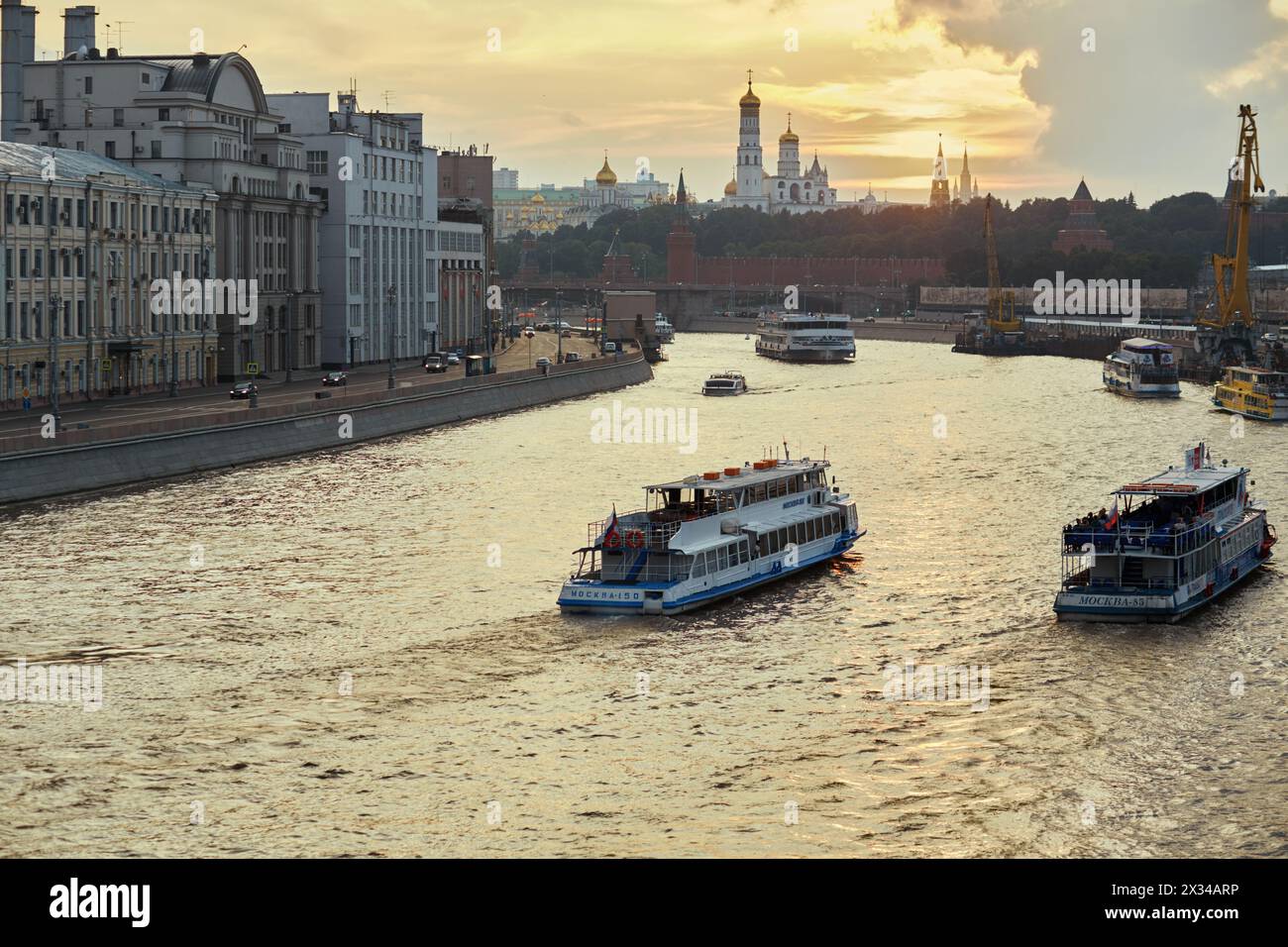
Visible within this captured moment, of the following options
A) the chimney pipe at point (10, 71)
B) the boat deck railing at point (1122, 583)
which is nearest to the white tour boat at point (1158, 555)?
the boat deck railing at point (1122, 583)

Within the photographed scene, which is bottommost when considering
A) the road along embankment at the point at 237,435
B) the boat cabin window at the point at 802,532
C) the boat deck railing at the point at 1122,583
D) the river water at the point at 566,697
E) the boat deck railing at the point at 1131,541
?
the river water at the point at 566,697

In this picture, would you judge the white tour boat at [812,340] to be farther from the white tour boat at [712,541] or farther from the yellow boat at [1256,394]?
the white tour boat at [712,541]

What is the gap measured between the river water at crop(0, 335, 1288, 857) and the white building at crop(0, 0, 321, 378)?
3369cm

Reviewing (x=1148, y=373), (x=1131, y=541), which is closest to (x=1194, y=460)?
(x=1131, y=541)

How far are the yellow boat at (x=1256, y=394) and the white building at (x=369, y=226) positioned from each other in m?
47.8

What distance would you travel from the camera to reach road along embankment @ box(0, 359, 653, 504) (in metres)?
54.7

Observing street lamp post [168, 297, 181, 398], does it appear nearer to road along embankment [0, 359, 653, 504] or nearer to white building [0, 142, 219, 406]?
white building [0, 142, 219, 406]

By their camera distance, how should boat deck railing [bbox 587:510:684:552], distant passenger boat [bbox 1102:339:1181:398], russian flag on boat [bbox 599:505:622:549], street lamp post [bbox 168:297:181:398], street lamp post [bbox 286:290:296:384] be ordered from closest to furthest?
russian flag on boat [bbox 599:505:622:549], boat deck railing [bbox 587:510:684:552], street lamp post [bbox 168:297:181:398], street lamp post [bbox 286:290:296:384], distant passenger boat [bbox 1102:339:1181:398]

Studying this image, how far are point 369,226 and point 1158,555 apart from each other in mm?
74841

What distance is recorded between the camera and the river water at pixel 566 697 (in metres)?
24.7

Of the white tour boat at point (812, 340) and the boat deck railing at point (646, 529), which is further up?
the white tour boat at point (812, 340)

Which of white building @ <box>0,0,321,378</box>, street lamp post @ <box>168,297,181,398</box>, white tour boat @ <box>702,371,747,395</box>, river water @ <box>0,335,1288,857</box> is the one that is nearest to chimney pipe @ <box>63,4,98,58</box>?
white building @ <box>0,0,321,378</box>

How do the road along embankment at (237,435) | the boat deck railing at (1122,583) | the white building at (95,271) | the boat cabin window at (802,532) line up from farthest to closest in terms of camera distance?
the white building at (95,271) → the road along embankment at (237,435) → the boat cabin window at (802,532) → the boat deck railing at (1122,583)
